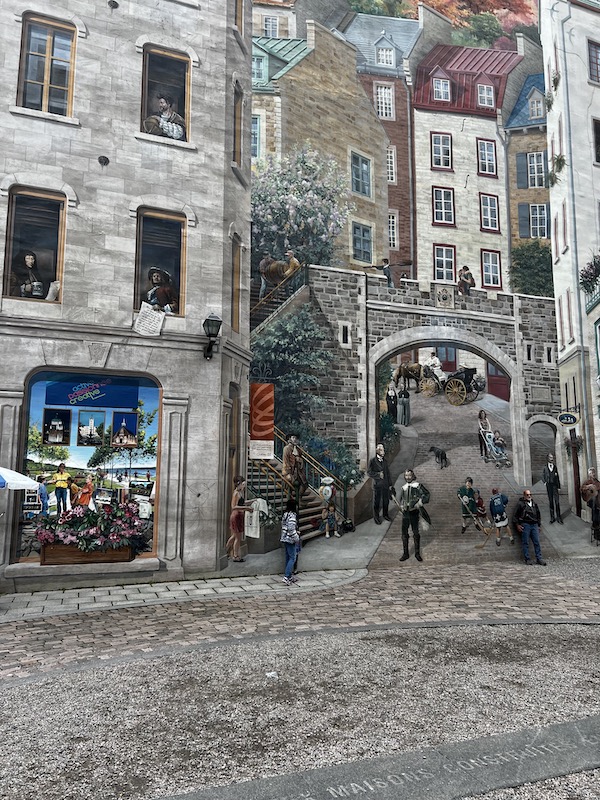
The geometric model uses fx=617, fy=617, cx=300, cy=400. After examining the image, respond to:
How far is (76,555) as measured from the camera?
1123 centimetres

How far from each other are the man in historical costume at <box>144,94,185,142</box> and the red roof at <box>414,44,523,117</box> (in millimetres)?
16160

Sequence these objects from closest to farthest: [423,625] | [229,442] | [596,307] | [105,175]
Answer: [423,625]
[105,175]
[229,442]
[596,307]

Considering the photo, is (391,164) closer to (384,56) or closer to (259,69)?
(384,56)

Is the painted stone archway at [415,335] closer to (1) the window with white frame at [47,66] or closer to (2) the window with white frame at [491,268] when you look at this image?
(2) the window with white frame at [491,268]

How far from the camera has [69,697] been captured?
561 centimetres

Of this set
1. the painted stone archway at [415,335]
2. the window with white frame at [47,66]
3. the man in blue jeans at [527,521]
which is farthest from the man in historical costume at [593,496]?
the window with white frame at [47,66]

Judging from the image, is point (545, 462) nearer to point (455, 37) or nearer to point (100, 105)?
point (100, 105)

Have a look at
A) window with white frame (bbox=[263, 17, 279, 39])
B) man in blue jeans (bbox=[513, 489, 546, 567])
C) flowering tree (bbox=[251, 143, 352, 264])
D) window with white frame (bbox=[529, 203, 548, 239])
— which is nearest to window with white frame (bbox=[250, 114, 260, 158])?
flowering tree (bbox=[251, 143, 352, 264])

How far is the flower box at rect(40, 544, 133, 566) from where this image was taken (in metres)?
11.1

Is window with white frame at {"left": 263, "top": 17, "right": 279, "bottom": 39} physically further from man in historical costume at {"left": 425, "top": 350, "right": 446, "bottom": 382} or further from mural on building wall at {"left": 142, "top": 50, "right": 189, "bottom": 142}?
man in historical costume at {"left": 425, "top": 350, "right": 446, "bottom": 382}

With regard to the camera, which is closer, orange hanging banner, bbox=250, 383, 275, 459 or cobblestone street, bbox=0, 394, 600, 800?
cobblestone street, bbox=0, 394, 600, 800

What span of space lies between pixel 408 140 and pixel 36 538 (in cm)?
2161

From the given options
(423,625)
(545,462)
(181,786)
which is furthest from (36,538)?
(545,462)

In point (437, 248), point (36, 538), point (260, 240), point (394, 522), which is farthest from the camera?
point (437, 248)
